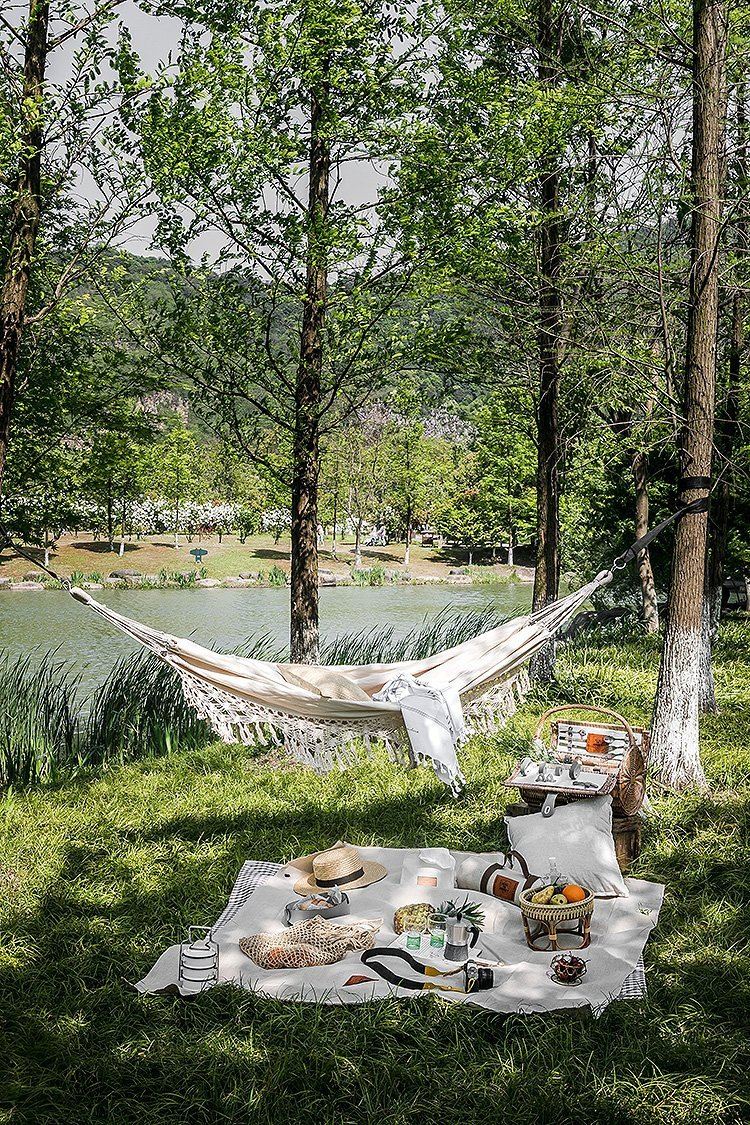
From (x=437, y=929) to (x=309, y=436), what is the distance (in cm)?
290

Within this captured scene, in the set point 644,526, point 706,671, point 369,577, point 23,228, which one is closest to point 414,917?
point 706,671

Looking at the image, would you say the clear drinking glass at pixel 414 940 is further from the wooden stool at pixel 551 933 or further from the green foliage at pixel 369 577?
the green foliage at pixel 369 577

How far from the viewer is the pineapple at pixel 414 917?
2.83 m

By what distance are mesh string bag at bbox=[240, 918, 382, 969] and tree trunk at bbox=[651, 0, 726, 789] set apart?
1.73 meters

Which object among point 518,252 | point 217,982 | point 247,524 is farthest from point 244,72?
point 217,982

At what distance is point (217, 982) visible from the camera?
2.53m

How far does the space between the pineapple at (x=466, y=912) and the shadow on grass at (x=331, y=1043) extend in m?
0.31

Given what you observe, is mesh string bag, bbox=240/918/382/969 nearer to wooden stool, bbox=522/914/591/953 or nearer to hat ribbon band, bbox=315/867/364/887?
hat ribbon band, bbox=315/867/364/887

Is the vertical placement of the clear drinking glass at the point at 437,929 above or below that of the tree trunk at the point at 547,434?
below

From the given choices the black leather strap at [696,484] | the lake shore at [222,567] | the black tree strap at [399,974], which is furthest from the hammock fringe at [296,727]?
the lake shore at [222,567]

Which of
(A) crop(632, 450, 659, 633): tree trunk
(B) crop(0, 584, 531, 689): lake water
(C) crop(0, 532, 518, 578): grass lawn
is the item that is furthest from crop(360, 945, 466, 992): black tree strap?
(C) crop(0, 532, 518, 578): grass lawn

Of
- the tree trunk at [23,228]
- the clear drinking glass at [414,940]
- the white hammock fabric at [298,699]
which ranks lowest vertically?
the clear drinking glass at [414,940]

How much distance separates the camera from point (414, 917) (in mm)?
2869

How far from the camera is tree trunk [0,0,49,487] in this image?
3.90 meters
